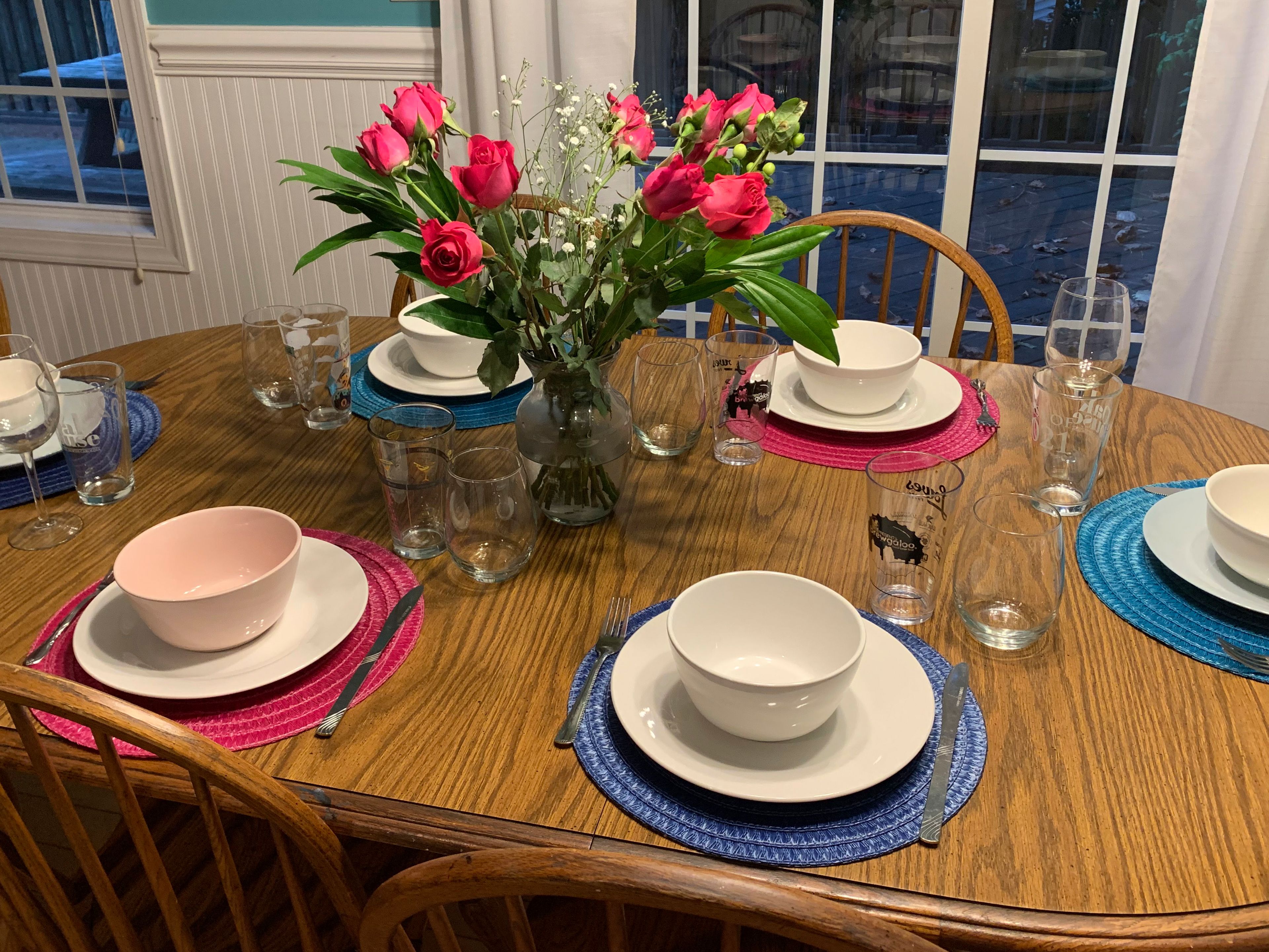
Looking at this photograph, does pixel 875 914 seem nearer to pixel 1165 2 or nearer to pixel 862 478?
pixel 862 478

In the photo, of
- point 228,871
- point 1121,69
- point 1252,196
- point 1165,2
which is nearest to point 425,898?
point 228,871

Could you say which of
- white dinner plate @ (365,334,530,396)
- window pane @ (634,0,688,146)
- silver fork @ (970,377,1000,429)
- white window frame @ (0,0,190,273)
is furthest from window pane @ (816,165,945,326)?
white dinner plate @ (365,334,530,396)

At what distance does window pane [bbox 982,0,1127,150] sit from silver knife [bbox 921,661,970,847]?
2271mm

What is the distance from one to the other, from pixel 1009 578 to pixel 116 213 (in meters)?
3.06

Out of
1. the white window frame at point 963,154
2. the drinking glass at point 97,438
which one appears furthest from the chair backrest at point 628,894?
the white window frame at point 963,154

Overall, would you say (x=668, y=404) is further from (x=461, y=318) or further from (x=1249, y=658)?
(x=1249, y=658)

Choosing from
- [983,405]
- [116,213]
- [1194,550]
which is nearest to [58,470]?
[983,405]

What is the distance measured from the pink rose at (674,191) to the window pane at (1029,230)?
9.87ft

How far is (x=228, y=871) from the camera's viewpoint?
772 mm

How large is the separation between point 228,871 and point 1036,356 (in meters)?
3.14

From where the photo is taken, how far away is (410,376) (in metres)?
1.47

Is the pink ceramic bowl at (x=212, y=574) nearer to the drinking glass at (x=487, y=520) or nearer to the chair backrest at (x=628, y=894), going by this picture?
the drinking glass at (x=487, y=520)

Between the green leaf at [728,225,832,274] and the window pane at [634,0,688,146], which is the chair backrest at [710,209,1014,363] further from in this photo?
the window pane at [634,0,688,146]

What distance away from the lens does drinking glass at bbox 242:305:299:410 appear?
4.56 ft
